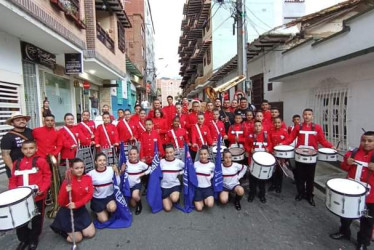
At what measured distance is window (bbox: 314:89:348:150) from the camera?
743cm

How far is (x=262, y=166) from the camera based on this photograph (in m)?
4.59

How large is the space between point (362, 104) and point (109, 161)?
6.67m

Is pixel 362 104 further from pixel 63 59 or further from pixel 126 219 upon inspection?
pixel 63 59

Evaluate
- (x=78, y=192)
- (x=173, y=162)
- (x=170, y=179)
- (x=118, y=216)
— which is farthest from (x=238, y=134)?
(x=78, y=192)

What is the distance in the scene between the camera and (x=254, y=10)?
21625 millimetres

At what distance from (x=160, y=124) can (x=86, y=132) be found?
1.87 metres

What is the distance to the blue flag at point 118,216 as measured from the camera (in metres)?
4.07

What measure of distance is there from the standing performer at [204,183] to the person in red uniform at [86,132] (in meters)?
2.86

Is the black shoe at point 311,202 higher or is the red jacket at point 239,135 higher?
→ the red jacket at point 239,135

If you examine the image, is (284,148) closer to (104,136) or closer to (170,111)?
(170,111)

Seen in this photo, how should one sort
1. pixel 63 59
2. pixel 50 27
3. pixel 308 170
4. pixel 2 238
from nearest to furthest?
pixel 2 238 → pixel 308 170 → pixel 50 27 → pixel 63 59

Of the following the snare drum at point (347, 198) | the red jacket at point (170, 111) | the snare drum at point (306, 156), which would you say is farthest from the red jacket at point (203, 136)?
the snare drum at point (347, 198)

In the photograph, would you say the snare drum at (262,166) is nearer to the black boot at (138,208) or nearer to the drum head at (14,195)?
the black boot at (138,208)

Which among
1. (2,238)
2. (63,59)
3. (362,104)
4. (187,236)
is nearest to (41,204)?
(2,238)
